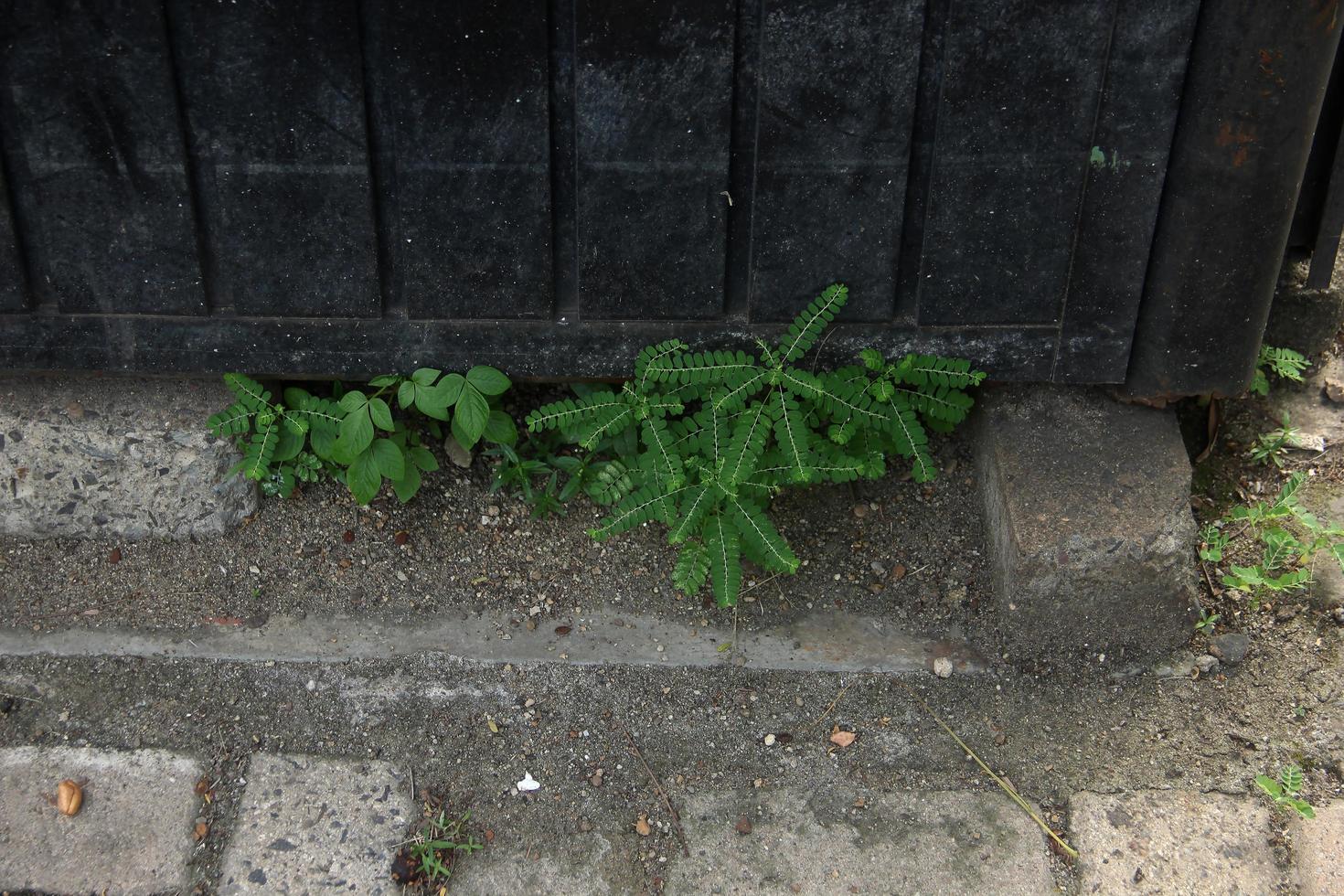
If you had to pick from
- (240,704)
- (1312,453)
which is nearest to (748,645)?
(240,704)

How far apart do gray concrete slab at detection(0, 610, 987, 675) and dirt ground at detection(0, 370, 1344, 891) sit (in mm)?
33

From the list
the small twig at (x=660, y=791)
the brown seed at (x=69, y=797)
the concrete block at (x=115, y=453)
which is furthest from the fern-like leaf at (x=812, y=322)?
the brown seed at (x=69, y=797)

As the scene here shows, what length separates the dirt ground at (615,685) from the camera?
2482 mm

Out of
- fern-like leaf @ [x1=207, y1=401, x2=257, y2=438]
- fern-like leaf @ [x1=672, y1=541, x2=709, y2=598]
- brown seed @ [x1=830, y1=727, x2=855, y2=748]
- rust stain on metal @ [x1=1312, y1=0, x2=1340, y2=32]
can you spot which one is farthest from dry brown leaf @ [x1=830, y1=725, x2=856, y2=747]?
rust stain on metal @ [x1=1312, y1=0, x2=1340, y2=32]

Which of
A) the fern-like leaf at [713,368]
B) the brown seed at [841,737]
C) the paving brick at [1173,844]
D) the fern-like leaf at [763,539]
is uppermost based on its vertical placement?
the fern-like leaf at [713,368]

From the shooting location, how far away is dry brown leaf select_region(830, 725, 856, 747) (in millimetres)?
2547

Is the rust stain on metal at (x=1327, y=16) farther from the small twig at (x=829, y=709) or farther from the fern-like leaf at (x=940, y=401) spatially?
the small twig at (x=829, y=709)

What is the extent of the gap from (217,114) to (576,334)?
3.06 feet

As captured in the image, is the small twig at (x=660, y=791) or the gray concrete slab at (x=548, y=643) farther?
the gray concrete slab at (x=548, y=643)

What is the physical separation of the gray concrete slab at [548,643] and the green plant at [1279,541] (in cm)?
65

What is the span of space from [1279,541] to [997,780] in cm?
89

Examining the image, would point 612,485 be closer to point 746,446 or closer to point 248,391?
point 746,446

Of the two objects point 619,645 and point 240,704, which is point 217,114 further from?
point 619,645

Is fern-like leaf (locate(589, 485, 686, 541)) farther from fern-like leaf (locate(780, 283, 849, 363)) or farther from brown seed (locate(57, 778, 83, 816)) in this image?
brown seed (locate(57, 778, 83, 816))
